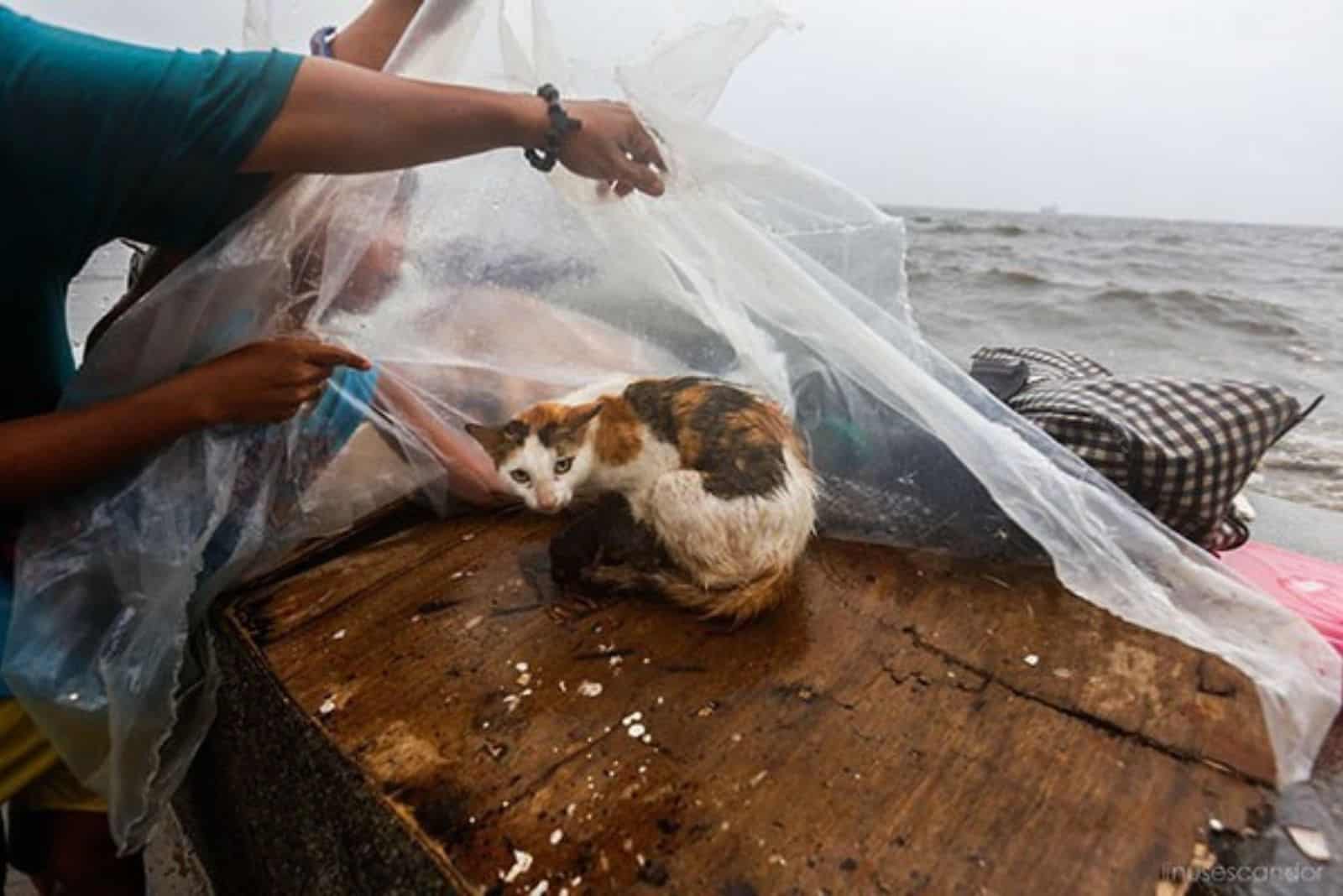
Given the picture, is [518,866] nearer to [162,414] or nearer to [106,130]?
[162,414]

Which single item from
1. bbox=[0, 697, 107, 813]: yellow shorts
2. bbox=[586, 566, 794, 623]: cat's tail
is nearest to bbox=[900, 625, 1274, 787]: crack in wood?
bbox=[586, 566, 794, 623]: cat's tail

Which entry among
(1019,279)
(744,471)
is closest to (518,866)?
(744,471)

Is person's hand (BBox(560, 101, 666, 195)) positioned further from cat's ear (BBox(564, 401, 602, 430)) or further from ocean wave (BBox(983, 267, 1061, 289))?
ocean wave (BBox(983, 267, 1061, 289))

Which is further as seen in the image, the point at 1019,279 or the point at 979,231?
the point at 979,231

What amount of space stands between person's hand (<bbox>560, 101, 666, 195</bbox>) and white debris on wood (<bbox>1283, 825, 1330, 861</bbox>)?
43.1 inches

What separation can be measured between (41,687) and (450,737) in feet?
1.82

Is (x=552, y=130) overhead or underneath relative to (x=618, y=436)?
overhead

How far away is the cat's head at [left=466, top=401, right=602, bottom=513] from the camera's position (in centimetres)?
129

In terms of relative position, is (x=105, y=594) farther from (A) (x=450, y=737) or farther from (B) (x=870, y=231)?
(B) (x=870, y=231)

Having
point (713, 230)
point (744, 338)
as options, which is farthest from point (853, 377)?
point (713, 230)

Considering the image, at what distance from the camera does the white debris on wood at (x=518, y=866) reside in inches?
27.9

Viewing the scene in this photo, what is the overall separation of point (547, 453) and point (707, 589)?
1.30 feet

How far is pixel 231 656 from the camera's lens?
109cm

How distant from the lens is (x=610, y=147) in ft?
3.30
